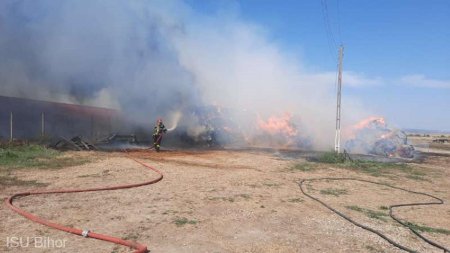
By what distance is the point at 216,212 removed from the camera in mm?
8867

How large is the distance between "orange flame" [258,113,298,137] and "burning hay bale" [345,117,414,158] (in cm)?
548

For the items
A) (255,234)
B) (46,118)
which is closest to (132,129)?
(46,118)

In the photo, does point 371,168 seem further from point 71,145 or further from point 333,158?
point 71,145

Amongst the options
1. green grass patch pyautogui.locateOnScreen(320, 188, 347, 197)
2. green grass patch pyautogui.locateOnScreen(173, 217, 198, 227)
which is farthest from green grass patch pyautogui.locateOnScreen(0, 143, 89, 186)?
green grass patch pyautogui.locateOnScreen(320, 188, 347, 197)

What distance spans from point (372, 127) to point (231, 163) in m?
20.9

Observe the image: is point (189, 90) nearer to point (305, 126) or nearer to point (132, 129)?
point (132, 129)

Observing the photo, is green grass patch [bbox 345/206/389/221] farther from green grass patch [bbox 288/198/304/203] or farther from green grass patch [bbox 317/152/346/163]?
Answer: green grass patch [bbox 317/152/346/163]

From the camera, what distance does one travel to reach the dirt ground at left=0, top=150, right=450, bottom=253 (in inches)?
269

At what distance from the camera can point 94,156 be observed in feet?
58.5

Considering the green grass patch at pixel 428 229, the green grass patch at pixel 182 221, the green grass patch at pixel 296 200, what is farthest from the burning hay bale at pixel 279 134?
the green grass patch at pixel 182 221

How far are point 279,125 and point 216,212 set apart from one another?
29265 mm

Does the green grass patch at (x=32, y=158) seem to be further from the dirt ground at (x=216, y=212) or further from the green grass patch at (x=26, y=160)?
the dirt ground at (x=216, y=212)

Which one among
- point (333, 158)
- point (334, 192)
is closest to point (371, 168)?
point (333, 158)

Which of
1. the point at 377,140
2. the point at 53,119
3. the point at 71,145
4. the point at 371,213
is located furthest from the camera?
the point at 377,140
